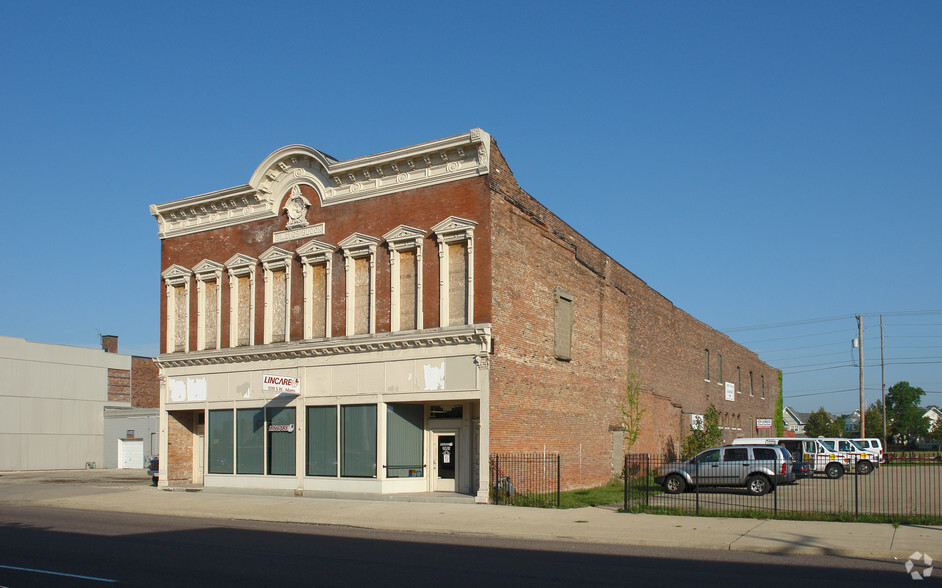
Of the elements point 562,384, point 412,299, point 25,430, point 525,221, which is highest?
point 525,221

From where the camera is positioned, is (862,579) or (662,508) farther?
(662,508)

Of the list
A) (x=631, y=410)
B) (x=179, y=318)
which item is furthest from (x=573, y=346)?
(x=179, y=318)

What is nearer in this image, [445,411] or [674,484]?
[445,411]

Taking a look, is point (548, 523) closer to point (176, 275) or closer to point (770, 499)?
point (770, 499)

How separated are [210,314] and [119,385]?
3346 centimetres

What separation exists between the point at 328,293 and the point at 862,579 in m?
19.9

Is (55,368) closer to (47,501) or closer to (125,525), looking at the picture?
(47,501)

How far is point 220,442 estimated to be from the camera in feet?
101

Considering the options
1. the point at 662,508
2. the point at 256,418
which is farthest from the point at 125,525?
the point at 662,508

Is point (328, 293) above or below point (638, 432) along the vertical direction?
above

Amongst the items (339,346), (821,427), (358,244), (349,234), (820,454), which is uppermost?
(349,234)

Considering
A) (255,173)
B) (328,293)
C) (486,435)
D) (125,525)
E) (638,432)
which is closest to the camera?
(125,525)

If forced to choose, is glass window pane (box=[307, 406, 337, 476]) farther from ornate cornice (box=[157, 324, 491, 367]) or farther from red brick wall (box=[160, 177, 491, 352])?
red brick wall (box=[160, 177, 491, 352])

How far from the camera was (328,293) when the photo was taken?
1107 inches
